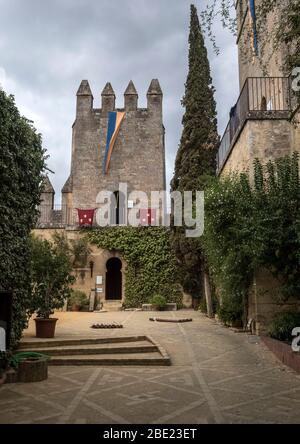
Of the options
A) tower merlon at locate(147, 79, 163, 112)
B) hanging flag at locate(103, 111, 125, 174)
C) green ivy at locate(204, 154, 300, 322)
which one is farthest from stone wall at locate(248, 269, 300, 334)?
tower merlon at locate(147, 79, 163, 112)

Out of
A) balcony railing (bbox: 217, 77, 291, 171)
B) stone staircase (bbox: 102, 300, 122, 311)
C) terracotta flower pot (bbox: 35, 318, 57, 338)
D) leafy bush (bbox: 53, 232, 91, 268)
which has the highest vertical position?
balcony railing (bbox: 217, 77, 291, 171)

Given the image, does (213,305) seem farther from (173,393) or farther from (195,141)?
(173,393)

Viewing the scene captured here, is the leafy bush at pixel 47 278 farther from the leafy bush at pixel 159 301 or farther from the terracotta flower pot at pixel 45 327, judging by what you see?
the leafy bush at pixel 159 301

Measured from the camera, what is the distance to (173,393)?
521 cm

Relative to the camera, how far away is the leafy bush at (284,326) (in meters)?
7.97

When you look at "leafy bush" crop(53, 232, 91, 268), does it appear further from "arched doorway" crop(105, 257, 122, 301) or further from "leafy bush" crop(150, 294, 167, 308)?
"leafy bush" crop(150, 294, 167, 308)

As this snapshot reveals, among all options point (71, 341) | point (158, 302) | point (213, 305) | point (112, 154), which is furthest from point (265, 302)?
point (112, 154)

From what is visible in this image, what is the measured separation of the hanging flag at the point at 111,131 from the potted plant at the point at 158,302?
910 centimetres

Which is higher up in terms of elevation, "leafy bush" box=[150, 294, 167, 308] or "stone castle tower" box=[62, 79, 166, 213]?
"stone castle tower" box=[62, 79, 166, 213]

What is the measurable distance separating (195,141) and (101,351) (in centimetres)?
1156

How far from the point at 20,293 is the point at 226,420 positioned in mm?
4677

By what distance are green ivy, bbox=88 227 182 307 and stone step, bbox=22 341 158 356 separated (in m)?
11.1

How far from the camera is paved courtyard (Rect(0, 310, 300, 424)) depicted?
426 cm

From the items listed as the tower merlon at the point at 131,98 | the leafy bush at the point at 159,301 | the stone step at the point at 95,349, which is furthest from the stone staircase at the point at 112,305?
the tower merlon at the point at 131,98
